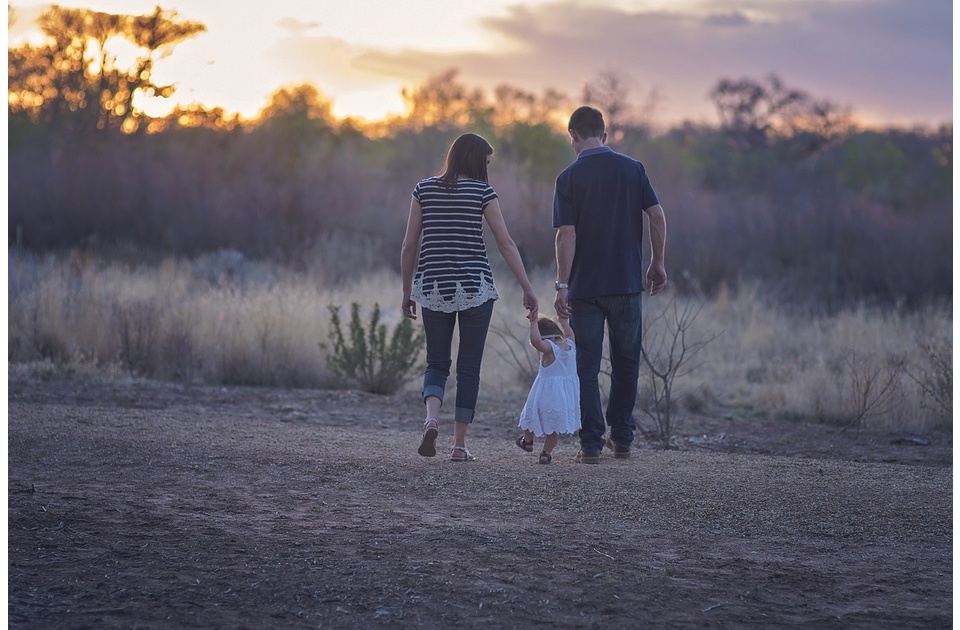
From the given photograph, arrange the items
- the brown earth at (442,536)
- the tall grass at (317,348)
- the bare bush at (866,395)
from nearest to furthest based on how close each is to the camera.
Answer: the brown earth at (442,536), the bare bush at (866,395), the tall grass at (317,348)

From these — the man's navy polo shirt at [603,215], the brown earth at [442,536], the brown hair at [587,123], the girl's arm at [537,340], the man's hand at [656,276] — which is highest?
the brown hair at [587,123]

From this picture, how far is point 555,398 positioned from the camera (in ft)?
19.8

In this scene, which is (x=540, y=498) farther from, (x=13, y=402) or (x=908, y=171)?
(x=908, y=171)

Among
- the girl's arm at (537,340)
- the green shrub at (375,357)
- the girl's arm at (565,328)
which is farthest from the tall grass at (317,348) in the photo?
the girl's arm at (537,340)

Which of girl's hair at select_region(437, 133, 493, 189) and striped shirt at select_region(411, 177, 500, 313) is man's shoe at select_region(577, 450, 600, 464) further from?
girl's hair at select_region(437, 133, 493, 189)

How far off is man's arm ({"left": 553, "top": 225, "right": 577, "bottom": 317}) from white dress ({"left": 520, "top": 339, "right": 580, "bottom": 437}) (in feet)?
0.72

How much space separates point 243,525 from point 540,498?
133 centimetres

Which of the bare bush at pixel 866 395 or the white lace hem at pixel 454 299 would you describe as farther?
the bare bush at pixel 866 395

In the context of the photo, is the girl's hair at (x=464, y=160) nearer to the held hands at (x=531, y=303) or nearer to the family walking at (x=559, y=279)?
the family walking at (x=559, y=279)

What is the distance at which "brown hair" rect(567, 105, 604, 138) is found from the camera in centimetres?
611

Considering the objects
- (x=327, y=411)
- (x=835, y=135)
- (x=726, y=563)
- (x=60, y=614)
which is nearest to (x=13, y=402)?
(x=327, y=411)

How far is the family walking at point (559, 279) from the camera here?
5.85m

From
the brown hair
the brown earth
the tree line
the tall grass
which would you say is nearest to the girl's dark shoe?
the brown earth

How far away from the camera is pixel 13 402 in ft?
27.9
